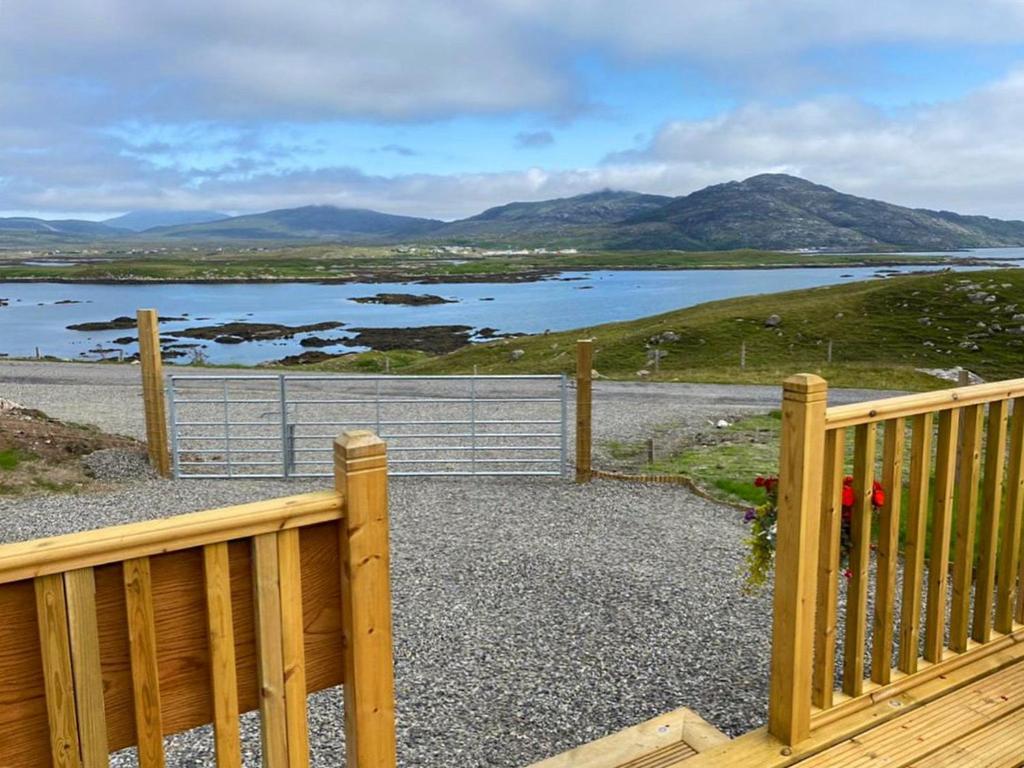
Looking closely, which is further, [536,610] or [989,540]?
[536,610]

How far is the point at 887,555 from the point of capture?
3.00 meters

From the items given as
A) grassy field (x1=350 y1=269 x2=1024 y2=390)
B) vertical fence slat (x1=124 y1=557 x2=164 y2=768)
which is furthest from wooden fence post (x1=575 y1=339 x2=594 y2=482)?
grassy field (x1=350 y1=269 x2=1024 y2=390)

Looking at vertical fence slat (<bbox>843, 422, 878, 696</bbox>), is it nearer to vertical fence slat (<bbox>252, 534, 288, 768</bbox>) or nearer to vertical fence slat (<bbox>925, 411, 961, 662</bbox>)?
vertical fence slat (<bbox>925, 411, 961, 662</bbox>)

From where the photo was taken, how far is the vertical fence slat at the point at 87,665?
5.41ft

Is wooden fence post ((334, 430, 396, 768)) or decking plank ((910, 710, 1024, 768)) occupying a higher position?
wooden fence post ((334, 430, 396, 768))

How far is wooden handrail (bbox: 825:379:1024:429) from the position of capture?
2688 millimetres

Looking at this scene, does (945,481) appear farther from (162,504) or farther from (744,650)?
(162,504)

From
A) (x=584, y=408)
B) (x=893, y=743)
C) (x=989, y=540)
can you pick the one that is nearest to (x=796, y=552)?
(x=893, y=743)

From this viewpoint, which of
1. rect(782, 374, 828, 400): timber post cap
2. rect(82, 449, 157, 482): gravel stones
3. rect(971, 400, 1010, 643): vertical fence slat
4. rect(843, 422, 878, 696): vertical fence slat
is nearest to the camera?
rect(782, 374, 828, 400): timber post cap

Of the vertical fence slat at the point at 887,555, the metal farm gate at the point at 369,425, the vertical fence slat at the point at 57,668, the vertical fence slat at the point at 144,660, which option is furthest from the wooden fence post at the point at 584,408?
the vertical fence slat at the point at 57,668

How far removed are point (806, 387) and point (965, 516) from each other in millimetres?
1231

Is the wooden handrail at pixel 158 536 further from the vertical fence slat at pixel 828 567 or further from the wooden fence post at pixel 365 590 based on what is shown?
the vertical fence slat at pixel 828 567

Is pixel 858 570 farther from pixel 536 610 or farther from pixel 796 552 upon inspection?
pixel 536 610

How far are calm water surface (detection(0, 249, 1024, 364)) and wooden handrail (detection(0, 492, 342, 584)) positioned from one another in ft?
122
